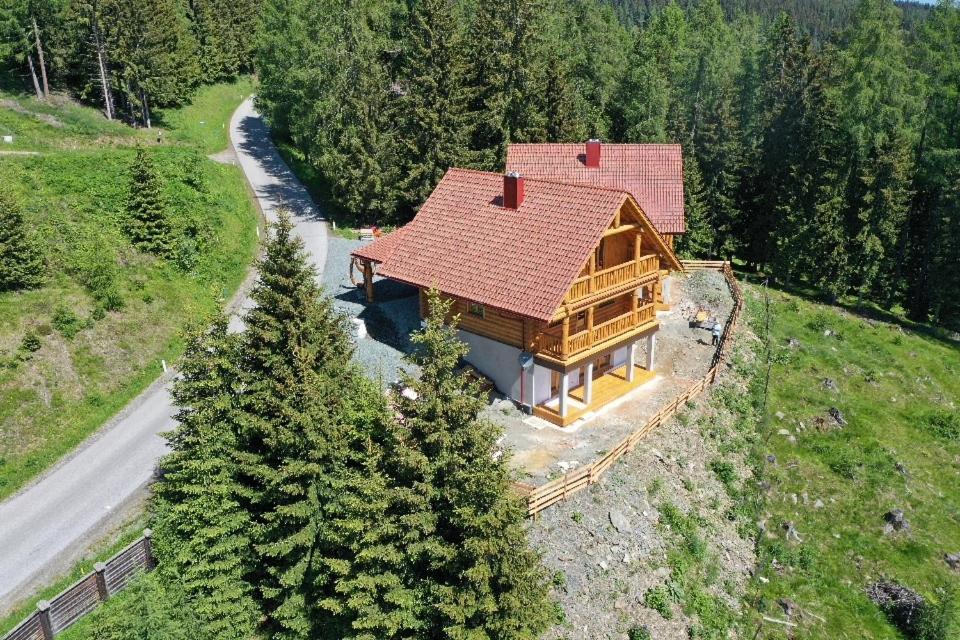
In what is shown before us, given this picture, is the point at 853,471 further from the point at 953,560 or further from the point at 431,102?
the point at 431,102

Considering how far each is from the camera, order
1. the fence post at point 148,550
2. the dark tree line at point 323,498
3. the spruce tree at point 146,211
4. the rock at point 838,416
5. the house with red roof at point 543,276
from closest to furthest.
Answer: the dark tree line at point 323,498
the fence post at point 148,550
the house with red roof at point 543,276
the spruce tree at point 146,211
the rock at point 838,416

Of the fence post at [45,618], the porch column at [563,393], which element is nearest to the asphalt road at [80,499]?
the fence post at [45,618]

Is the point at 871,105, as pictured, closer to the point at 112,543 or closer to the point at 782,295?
the point at 782,295

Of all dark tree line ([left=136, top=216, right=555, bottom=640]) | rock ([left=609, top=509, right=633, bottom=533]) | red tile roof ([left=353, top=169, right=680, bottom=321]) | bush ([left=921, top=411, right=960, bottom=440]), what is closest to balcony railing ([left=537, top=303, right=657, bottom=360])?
red tile roof ([left=353, top=169, right=680, bottom=321])

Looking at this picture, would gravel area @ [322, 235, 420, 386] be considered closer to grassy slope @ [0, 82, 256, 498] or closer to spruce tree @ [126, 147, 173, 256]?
grassy slope @ [0, 82, 256, 498]

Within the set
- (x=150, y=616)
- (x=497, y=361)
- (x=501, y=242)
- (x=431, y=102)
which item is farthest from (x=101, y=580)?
(x=431, y=102)

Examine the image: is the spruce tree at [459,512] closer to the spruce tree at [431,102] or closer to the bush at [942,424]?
the bush at [942,424]
